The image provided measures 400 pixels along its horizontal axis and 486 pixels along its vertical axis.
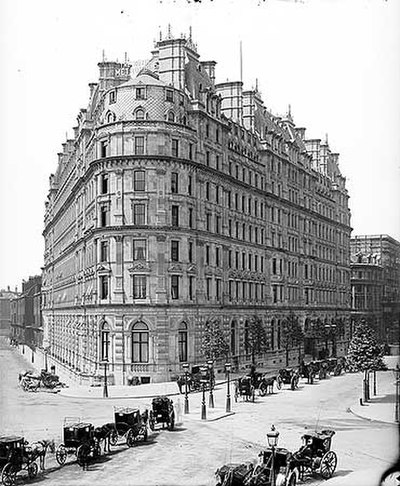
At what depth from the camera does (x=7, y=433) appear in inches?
1123

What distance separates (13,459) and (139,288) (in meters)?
23.9

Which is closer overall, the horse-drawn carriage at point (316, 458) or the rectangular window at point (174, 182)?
the horse-drawn carriage at point (316, 458)

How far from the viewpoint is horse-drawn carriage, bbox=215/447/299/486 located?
67.0ft

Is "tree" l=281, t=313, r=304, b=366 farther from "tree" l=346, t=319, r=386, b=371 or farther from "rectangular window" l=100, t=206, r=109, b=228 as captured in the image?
"rectangular window" l=100, t=206, r=109, b=228

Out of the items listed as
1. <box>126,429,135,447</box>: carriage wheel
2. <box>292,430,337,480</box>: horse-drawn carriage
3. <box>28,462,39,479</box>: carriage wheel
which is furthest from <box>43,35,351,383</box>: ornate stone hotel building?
<box>292,430,337,480</box>: horse-drawn carriage

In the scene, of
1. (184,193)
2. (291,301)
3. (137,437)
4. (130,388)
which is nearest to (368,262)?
(291,301)

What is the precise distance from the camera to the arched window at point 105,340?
4441 centimetres

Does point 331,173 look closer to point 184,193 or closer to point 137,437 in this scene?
point 184,193

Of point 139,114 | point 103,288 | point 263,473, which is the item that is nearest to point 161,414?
point 263,473

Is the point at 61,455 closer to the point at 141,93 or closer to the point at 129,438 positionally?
the point at 129,438

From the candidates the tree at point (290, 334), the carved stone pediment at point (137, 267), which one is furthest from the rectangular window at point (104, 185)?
the tree at point (290, 334)

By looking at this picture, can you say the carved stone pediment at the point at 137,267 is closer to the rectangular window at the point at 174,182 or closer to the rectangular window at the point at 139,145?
the rectangular window at the point at 174,182

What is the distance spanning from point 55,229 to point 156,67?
13.8 meters

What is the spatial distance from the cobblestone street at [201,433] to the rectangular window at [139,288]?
795 cm
